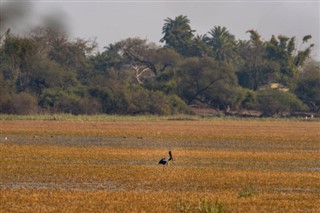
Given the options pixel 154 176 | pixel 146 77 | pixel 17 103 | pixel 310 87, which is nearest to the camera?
pixel 154 176

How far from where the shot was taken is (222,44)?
142875mm

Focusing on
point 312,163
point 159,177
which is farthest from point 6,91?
point 159,177

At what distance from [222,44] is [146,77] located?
942 inches

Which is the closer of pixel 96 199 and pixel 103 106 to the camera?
pixel 96 199

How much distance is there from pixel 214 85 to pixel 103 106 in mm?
14031

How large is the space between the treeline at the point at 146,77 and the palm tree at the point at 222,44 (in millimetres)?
5362

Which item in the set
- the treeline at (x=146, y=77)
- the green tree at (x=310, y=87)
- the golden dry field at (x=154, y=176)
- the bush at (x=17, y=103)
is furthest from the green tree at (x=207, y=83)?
the golden dry field at (x=154, y=176)

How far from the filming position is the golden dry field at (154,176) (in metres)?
22.6

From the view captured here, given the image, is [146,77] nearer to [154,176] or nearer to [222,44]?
[222,44]

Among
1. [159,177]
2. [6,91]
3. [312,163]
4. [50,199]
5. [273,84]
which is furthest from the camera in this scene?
[273,84]

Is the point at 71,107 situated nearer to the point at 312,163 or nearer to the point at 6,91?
the point at 6,91

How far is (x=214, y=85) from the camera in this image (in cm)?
10600

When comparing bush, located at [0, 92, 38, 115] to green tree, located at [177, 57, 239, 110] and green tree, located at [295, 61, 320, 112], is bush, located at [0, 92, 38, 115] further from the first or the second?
green tree, located at [295, 61, 320, 112]

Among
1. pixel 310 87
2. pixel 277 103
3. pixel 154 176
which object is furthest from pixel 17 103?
pixel 154 176
